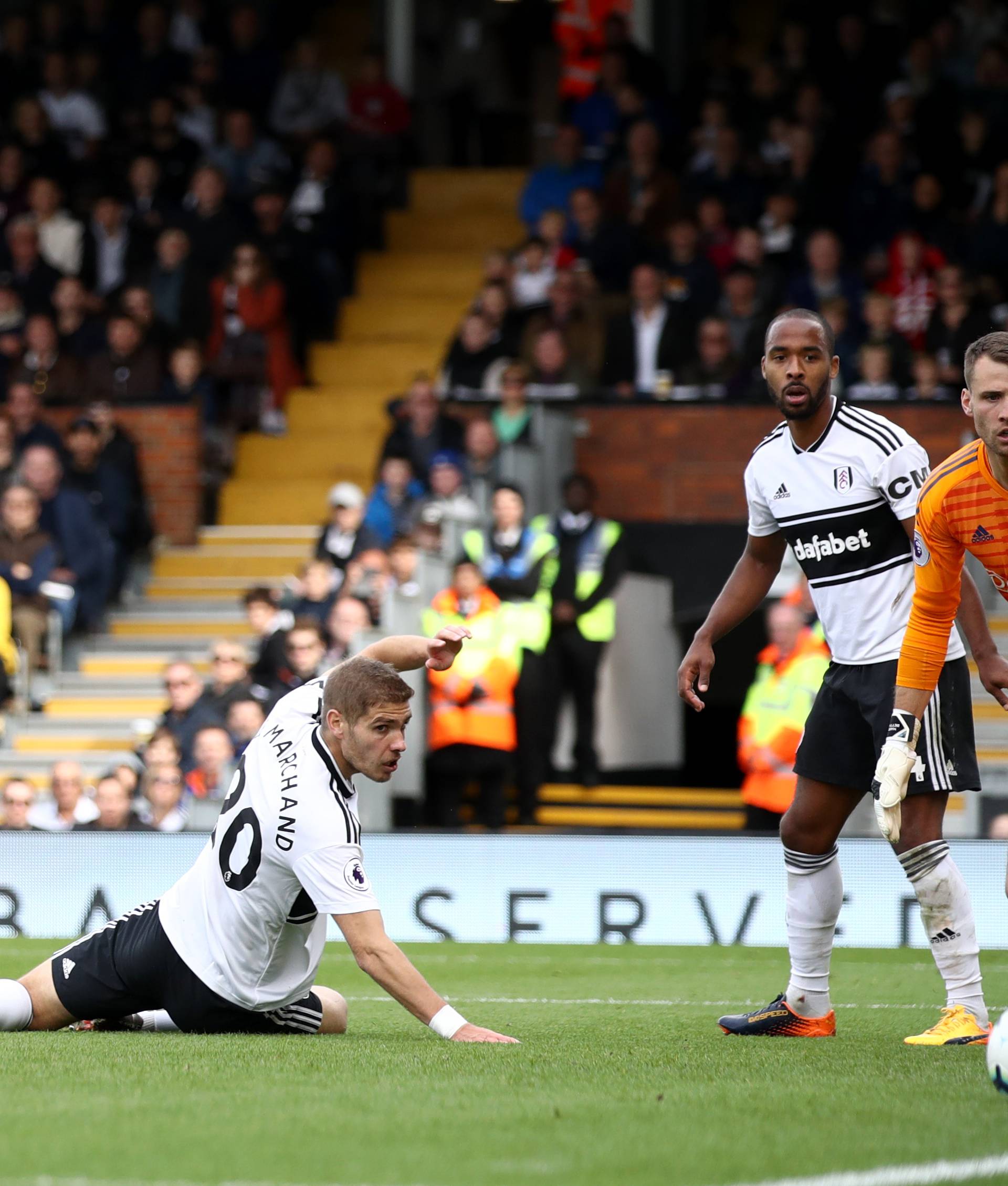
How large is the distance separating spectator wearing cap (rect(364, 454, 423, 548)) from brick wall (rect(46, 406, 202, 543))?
202cm

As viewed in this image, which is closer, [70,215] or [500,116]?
[70,215]

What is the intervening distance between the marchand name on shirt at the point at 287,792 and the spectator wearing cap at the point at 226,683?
657cm

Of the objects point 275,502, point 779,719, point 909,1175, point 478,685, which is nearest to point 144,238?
point 275,502

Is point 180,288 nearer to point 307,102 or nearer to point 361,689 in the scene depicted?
point 307,102

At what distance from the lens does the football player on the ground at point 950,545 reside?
535 cm

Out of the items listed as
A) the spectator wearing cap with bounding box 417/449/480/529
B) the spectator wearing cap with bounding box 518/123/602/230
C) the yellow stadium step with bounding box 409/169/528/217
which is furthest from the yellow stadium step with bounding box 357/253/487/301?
the spectator wearing cap with bounding box 417/449/480/529

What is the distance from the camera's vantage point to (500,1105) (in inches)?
193

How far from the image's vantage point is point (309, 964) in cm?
626

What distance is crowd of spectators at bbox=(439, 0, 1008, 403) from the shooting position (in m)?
14.8

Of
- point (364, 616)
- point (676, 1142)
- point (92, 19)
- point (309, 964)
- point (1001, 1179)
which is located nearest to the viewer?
point (1001, 1179)

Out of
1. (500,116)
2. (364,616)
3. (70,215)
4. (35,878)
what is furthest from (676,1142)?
(500,116)

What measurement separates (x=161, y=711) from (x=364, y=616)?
2184 millimetres

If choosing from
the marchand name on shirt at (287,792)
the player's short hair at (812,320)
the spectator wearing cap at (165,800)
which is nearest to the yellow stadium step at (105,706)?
the spectator wearing cap at (165,800)

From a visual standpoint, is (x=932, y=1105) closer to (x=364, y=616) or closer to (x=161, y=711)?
(x=364, y=616)
